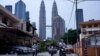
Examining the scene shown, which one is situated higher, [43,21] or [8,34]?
[43,21]

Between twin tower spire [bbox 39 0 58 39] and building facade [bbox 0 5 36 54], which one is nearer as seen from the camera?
building facade [bbox 0 5 36 54]

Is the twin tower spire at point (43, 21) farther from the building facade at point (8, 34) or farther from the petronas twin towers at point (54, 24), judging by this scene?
the building facade at point (8, 34)

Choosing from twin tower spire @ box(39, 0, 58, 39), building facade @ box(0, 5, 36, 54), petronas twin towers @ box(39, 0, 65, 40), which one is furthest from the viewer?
twin tower spire @ box(39, 0, 58, 39)

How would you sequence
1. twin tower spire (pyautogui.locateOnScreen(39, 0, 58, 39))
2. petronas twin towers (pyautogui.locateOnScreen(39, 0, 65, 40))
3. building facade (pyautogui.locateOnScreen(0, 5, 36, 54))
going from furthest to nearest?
twin tower spire (pyautogui.locateOnScreen(39, 0, 58, 39))
petronas twin towers (pyautogui.locateOnScreen(39, 0, 65, 40))
building facade (pyautogui.locateOnScreen(0, 5, 36, 54))

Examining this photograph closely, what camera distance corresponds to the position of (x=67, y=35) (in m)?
87.9

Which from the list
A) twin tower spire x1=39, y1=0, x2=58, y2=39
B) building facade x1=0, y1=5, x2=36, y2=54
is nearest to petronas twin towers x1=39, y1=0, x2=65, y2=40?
twin tower spire x1=39, y1=0, x2=58, y2=39

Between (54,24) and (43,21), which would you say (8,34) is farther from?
(43,21)

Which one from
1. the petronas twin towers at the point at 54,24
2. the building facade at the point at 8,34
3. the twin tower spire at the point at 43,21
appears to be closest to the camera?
the building facade at the point at 8,34

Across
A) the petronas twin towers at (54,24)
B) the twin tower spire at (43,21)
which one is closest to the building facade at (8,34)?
the petronas twin towers at (54,24)

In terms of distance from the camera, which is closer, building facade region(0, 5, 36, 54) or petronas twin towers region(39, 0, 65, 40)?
building facade region(0, 5, 36, 54)

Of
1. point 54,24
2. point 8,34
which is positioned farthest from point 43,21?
point 8,34

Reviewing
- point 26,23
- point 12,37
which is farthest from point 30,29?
point 12,37

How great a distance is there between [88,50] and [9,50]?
342 inches

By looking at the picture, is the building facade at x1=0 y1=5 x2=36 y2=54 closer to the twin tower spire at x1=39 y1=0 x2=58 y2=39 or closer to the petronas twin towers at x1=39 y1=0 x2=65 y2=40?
the petronas twin towers at x1=39 y1=0 x2=65 y2=40
